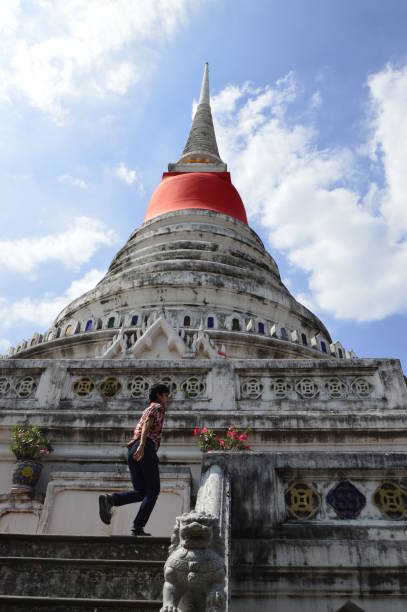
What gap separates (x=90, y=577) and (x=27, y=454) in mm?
3079

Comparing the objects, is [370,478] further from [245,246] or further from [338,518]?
[245,246]

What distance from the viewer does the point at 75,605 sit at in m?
3.73

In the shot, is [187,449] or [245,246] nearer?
[187,449]

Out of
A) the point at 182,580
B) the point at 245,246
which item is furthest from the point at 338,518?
the point at 245,246

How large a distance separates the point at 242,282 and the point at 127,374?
8948mm

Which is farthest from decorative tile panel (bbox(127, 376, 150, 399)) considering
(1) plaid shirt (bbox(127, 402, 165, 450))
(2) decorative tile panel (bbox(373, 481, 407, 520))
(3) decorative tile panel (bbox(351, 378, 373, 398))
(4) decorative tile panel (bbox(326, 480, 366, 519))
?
(2) decorative tile panel (bbox(373, 481, 407, 520))

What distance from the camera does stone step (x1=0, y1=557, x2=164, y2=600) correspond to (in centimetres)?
406

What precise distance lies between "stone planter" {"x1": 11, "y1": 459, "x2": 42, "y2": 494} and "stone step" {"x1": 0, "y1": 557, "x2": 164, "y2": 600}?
2543 millimetres

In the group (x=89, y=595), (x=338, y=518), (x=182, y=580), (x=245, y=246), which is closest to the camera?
(x=182, y=580)

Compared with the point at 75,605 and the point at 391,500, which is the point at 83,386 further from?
the point at 391,500

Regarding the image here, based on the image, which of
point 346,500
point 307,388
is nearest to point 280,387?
point 307,388

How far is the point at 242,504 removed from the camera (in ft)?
14.6

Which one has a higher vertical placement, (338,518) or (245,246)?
(245,246)

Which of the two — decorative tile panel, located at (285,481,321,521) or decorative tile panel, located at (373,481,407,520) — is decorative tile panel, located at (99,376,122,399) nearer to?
decorative tile panel, located at (285,481,321,521)
